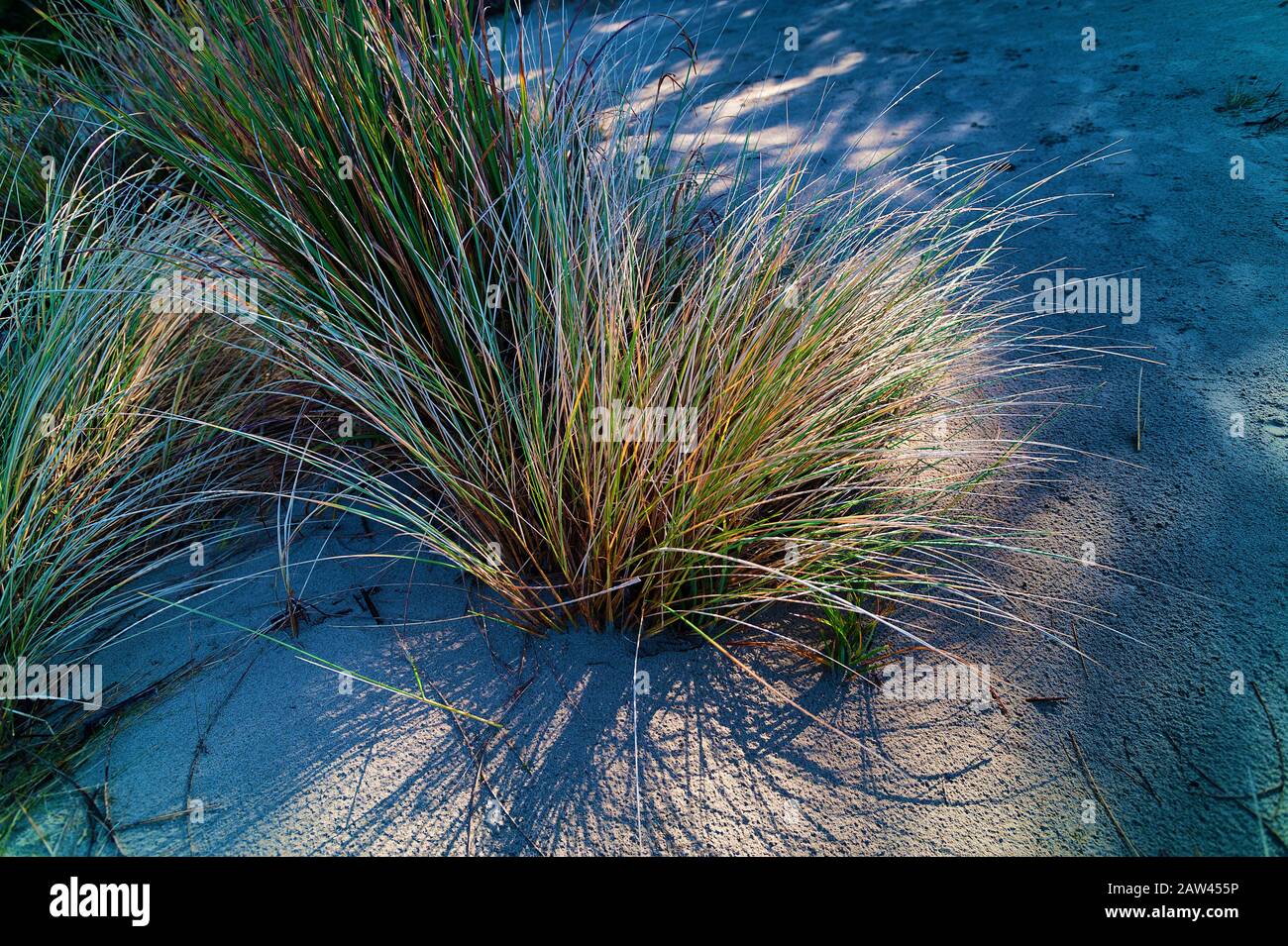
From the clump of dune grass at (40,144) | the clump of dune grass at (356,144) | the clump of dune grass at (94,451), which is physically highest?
the clump of dune grass at (40,144)

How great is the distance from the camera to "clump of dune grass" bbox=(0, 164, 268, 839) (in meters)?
1.90

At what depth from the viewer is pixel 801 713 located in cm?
176

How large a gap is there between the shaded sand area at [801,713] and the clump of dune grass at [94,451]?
0.55 ft

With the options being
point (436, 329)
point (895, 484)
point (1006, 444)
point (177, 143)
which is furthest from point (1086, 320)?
point (177, 143)

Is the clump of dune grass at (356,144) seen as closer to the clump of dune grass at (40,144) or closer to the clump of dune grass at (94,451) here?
the clump of dune grass at (94,451)

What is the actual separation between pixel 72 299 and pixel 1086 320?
330cm

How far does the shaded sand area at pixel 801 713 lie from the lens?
5.11ft

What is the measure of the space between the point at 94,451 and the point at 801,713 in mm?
2069

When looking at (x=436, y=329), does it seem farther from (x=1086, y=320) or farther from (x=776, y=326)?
(x=1086, y=320)

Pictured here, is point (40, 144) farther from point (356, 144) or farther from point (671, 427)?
point (671, 427)

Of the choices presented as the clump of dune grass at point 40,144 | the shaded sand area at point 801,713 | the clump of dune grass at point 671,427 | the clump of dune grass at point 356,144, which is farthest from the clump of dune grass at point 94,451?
the clump of dune grass at point 40,144

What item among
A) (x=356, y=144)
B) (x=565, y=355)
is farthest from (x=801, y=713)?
(x=356, y=144)

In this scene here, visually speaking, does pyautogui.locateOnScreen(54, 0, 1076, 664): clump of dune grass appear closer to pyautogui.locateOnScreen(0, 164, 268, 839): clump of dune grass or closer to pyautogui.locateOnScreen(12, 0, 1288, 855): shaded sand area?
pyautogui.locateOnScreen(12, 0, 1288, 855): shaded sand area

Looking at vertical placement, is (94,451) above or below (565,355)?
below
